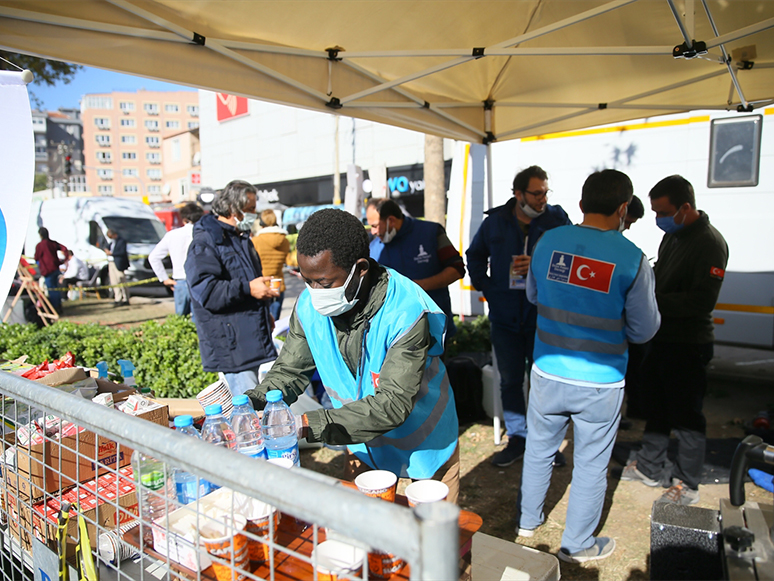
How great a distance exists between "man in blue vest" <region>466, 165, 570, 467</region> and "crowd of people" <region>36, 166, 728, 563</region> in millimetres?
12

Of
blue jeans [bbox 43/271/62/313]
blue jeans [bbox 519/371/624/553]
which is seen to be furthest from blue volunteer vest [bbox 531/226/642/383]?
blue jeans [bbox 43/271/62/313]

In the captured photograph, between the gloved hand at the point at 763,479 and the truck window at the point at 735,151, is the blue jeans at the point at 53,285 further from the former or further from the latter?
the gloved hand at the point at 763,479

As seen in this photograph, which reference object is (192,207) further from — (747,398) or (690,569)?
(747,398)

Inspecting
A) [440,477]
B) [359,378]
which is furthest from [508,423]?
[359,378]

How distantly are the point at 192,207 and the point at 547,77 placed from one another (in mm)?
4689

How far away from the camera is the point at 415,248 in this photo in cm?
411

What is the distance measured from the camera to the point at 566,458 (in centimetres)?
432

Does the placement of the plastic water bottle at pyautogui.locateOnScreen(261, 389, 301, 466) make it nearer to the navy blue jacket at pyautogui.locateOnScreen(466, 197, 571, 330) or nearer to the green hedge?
the navy blue jacket at pyautogui.locateOnScreen(466, 197, 571, 330)

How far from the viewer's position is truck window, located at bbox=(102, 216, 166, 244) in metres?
15.0

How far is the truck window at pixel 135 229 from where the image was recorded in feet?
49.3

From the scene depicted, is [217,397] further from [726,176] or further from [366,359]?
[726,176]

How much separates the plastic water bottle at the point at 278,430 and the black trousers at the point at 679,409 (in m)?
2.83

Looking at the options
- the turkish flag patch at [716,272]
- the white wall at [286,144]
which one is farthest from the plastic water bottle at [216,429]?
the white wall at [286,144]

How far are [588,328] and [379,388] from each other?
1366 millimetres
